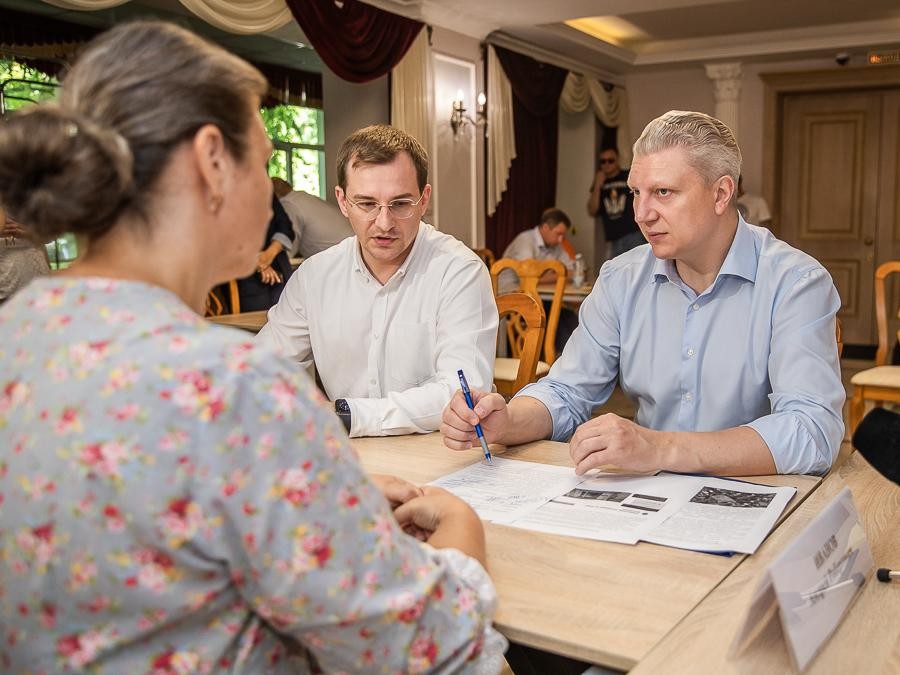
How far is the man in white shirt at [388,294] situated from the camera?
208 centimetres

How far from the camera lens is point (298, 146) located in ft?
24.8

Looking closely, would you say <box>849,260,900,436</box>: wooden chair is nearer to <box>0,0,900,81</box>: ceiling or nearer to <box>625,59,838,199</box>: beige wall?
<box>0,0,900,81</box>: ceiling

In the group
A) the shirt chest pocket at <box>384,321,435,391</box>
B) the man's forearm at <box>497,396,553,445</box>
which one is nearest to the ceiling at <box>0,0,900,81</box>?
the shirt chest pocket at <box>384,321,435,391</box>

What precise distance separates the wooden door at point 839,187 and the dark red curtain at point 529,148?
2197mm

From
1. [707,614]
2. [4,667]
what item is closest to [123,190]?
[4,667]

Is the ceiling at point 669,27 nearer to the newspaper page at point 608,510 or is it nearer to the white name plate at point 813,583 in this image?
the newspaper page at point 608,510

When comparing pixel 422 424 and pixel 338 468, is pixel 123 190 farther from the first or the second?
pixel 422 424

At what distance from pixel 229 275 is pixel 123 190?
7.0 inches

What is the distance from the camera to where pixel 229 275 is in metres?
0.89

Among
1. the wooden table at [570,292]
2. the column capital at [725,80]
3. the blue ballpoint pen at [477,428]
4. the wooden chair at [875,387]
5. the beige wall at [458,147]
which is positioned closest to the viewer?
the blue ballpoint pen at [477,428]

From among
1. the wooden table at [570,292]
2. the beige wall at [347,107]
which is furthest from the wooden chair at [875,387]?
the beige wall at [347,107]

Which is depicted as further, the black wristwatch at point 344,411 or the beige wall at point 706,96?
the beige wall at point 706,96

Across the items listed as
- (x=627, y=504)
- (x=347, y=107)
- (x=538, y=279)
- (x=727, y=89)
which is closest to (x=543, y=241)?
(x=347, y=107)

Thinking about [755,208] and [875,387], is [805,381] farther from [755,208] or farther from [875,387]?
[755,208]
